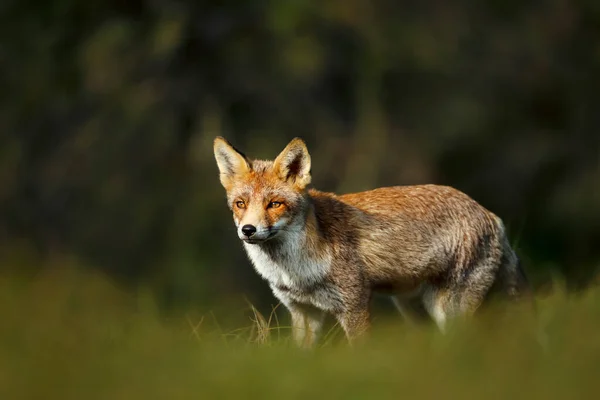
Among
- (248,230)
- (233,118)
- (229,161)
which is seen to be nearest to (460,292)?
(248,230)

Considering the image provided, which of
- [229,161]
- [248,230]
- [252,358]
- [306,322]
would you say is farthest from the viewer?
[229,161]

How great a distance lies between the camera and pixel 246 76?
17.2 m

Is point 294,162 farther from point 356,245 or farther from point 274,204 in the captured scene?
point 356,245

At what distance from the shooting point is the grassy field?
3756 mm

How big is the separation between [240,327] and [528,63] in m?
13.7

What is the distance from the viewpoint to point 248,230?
19.0 feet

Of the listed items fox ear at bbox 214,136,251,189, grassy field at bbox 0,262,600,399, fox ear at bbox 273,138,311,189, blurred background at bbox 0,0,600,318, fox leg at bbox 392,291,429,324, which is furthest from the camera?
blurred background at bbox 0,0,600,318

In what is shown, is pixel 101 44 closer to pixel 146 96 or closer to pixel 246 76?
pixel 146 96

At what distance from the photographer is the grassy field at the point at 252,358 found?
3.76 metres

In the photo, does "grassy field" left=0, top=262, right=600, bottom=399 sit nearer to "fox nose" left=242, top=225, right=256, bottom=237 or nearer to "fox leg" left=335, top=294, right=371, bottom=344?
"fox leg" left=335, top=294, right=371, bottom=344

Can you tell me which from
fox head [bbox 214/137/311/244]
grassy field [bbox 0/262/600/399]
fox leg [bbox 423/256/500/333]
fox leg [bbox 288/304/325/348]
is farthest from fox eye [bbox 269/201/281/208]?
fox leg [bbox 423/256/500/333]

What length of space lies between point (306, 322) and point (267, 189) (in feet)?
3.11

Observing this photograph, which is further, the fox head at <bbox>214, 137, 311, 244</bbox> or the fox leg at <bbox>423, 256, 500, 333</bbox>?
the fox leg at <bbox>423, 256, 500, 333</bbox>

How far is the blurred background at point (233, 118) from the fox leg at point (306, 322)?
8.68 m
